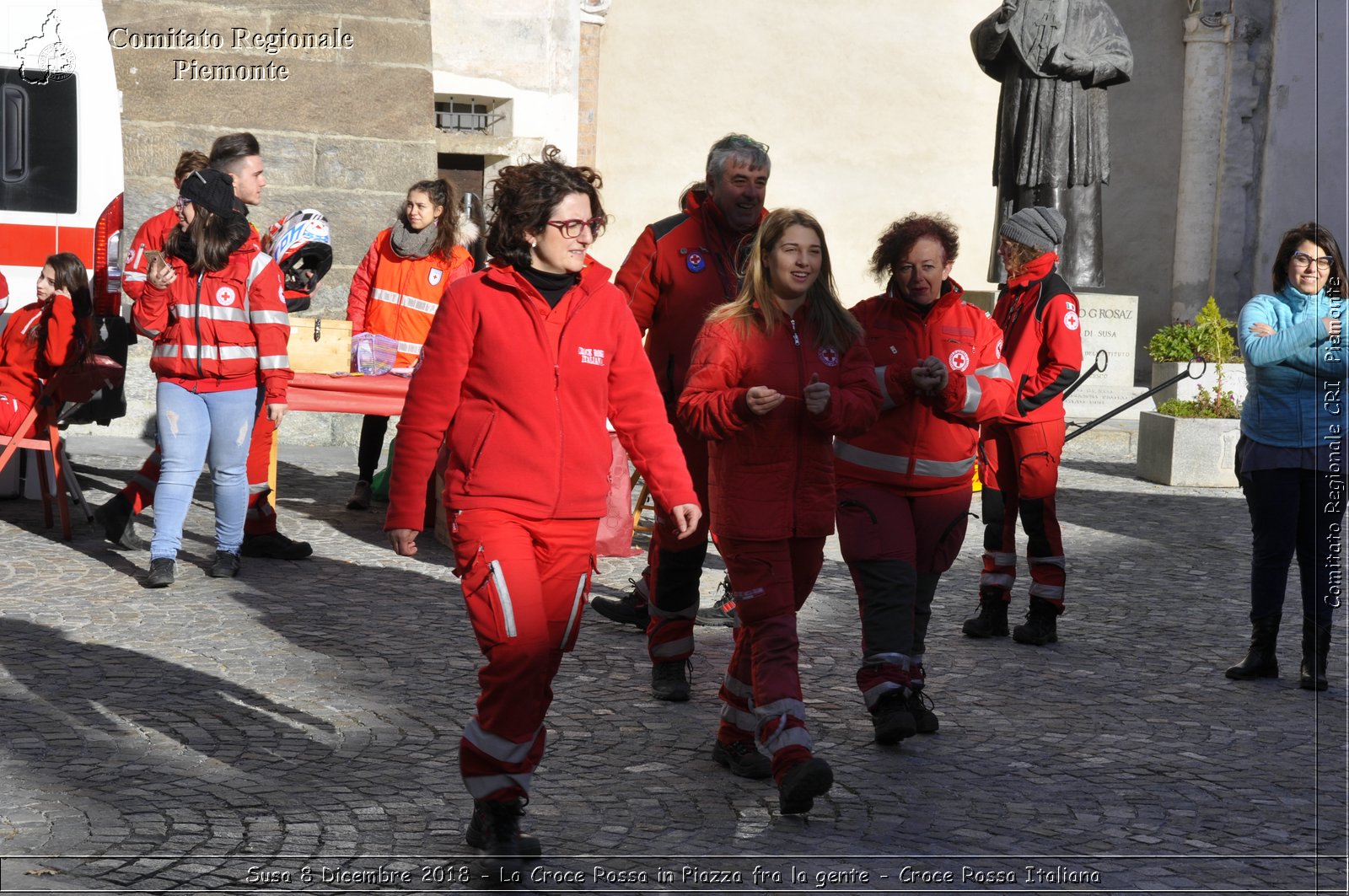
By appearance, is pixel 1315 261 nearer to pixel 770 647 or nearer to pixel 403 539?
pixel 770 647

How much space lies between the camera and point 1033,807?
4395 millimetres

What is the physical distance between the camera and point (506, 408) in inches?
152

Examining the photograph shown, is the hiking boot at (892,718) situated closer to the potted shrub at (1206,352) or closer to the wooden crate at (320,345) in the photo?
the wooden crate at (320,345)

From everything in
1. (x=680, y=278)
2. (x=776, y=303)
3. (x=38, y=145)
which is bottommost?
(x=776, y=303)

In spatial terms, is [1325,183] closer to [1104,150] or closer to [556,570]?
[1104,150]

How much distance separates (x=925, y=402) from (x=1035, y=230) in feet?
6.06

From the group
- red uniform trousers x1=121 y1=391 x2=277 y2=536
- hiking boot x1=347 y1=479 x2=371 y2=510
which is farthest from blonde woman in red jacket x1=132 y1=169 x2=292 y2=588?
hiking boot x1=347 y1=479 x2=371 y2=510

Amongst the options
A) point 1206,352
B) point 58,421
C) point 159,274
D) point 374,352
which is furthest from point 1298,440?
point 1206,352

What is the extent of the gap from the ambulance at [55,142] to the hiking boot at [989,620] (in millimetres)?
5119

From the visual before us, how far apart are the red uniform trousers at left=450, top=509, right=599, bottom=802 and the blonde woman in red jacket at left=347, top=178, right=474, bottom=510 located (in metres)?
4.90

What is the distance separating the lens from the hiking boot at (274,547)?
773cm

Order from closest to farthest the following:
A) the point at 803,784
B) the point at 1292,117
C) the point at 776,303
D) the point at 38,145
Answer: the point at 803,784, the point at 776,303, the point at 38,145, the point at 1292,117

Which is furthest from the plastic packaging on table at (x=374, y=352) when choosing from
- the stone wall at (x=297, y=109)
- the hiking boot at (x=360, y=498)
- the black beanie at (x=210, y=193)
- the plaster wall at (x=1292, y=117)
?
the plaster wall at (x=1292, y=117)

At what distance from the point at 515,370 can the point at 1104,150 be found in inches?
398
